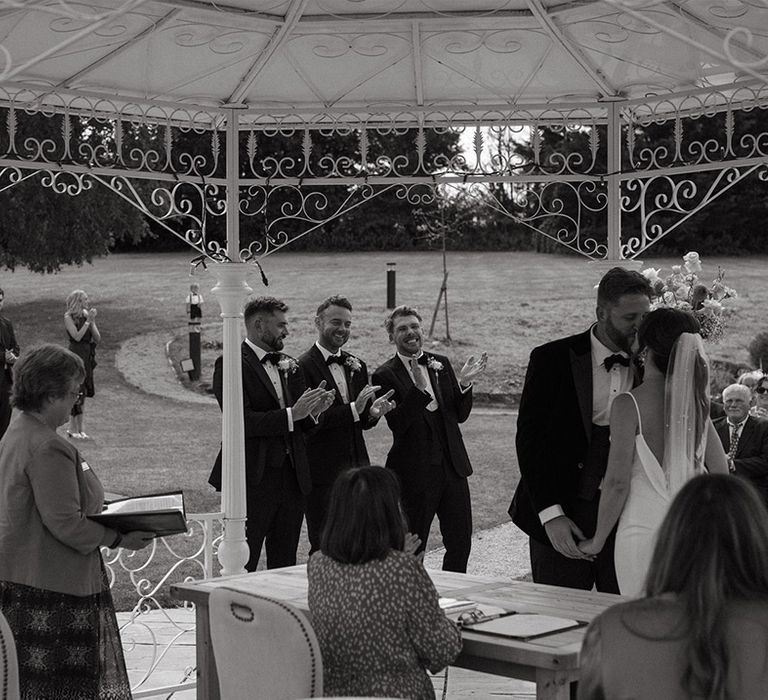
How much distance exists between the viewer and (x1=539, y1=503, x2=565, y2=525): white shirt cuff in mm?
4637

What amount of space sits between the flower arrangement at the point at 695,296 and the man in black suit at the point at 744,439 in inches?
26.6

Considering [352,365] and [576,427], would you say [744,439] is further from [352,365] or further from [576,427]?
[576,427]

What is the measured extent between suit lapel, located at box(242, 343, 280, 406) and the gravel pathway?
4.27m

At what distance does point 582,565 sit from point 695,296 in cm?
241

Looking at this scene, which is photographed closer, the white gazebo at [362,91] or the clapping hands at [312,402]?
the white gazebo at [362,91]

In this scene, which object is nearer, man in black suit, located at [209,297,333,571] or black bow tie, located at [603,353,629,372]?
black bow tie, located at [603,353,629,372]

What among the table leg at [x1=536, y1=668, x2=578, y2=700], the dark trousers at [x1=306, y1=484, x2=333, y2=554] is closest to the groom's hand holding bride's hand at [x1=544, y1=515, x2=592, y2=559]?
the table leg at [x1=536, y1=668, x2=578, y2=700]

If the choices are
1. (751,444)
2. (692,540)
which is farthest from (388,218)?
(692,540)

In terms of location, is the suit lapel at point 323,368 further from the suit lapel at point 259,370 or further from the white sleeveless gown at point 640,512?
the white sleeveless gown at point 640,512

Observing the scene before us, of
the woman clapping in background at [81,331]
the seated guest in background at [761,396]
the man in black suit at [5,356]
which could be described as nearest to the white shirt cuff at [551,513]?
the seated guest in background at [761,396]

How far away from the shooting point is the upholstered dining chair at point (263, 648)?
127 inches

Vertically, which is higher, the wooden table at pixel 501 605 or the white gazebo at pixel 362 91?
the white gazebo at pixel 362 91

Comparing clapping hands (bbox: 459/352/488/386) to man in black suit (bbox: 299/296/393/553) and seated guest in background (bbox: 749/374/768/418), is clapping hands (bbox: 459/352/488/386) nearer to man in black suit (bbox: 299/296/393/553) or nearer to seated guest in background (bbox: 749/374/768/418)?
man in black suit (bbox: 299/296/393/553)

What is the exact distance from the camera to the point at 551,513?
464cm
